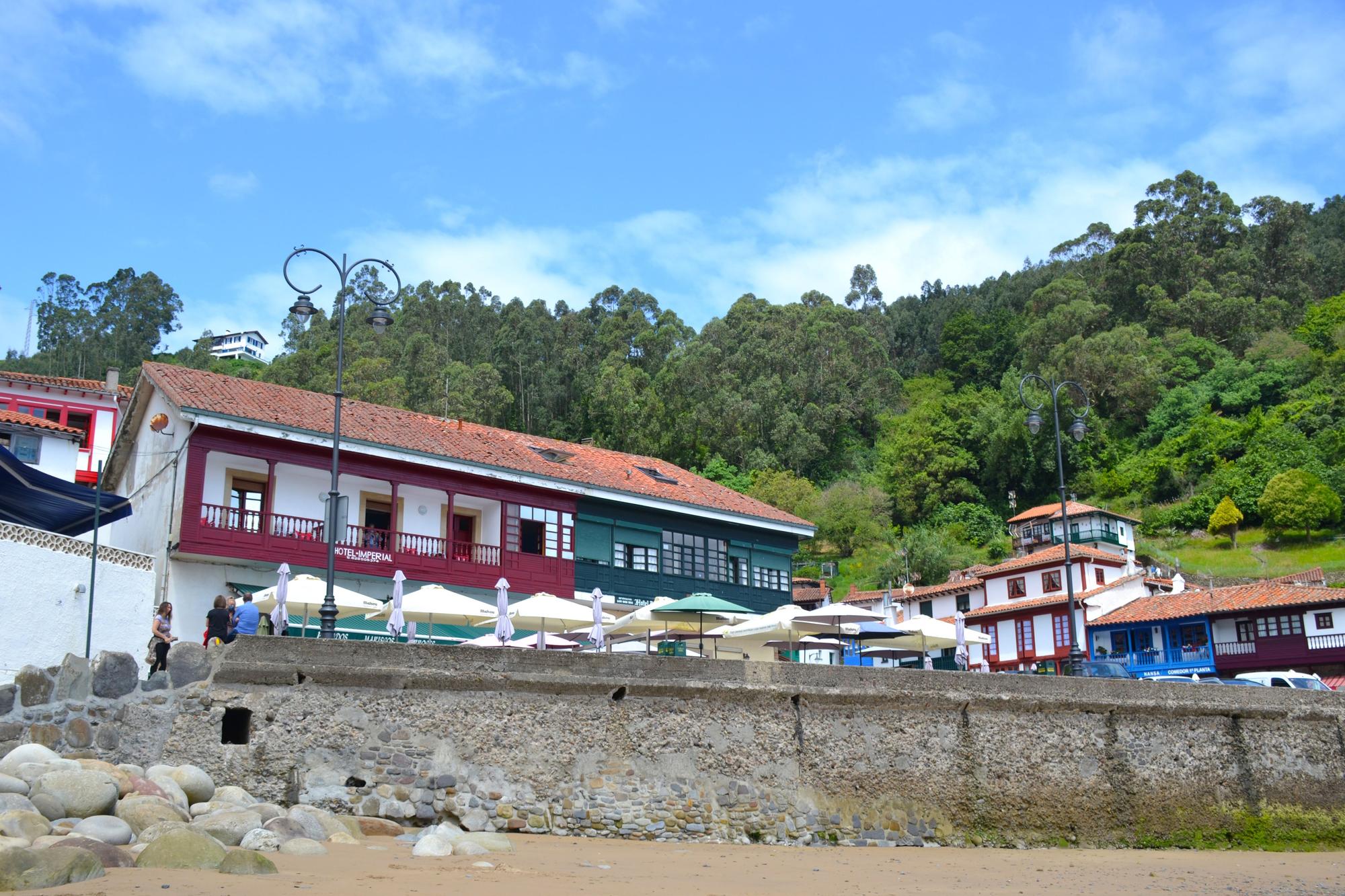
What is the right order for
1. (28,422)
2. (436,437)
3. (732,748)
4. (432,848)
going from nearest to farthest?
(432,848)
(732,748)
(436,437)
(28,422)

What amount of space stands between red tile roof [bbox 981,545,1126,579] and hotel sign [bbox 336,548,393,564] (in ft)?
88.9

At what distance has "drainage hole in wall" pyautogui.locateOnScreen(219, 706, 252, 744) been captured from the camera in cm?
1313

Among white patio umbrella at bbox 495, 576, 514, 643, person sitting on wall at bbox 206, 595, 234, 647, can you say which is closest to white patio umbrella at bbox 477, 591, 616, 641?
white patio umbrella at bbox 495, 576, 514, 643

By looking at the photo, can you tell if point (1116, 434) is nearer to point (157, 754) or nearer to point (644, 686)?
point (644, 686)

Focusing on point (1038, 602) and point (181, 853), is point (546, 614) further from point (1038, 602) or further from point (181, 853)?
point (1038, 602)

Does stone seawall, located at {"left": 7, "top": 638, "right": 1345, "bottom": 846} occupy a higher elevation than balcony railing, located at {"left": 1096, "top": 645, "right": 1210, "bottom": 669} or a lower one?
lower

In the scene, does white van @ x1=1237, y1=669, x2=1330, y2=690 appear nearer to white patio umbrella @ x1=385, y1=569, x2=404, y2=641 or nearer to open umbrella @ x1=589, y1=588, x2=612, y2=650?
open umbrella @ x1=589, y1=588, x2=612, y2=650

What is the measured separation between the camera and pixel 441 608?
19422mm

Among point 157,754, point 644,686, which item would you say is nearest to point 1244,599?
point 644,686

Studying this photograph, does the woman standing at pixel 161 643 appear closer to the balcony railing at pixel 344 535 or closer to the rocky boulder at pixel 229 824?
the rocky boulder at pixel 229 824

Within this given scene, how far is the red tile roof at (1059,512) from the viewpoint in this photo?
50.7 metres

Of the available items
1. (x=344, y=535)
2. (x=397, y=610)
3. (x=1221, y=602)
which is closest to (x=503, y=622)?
(x=397, y=610)

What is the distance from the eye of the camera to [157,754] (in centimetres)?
1258

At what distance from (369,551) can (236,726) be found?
13.2m
